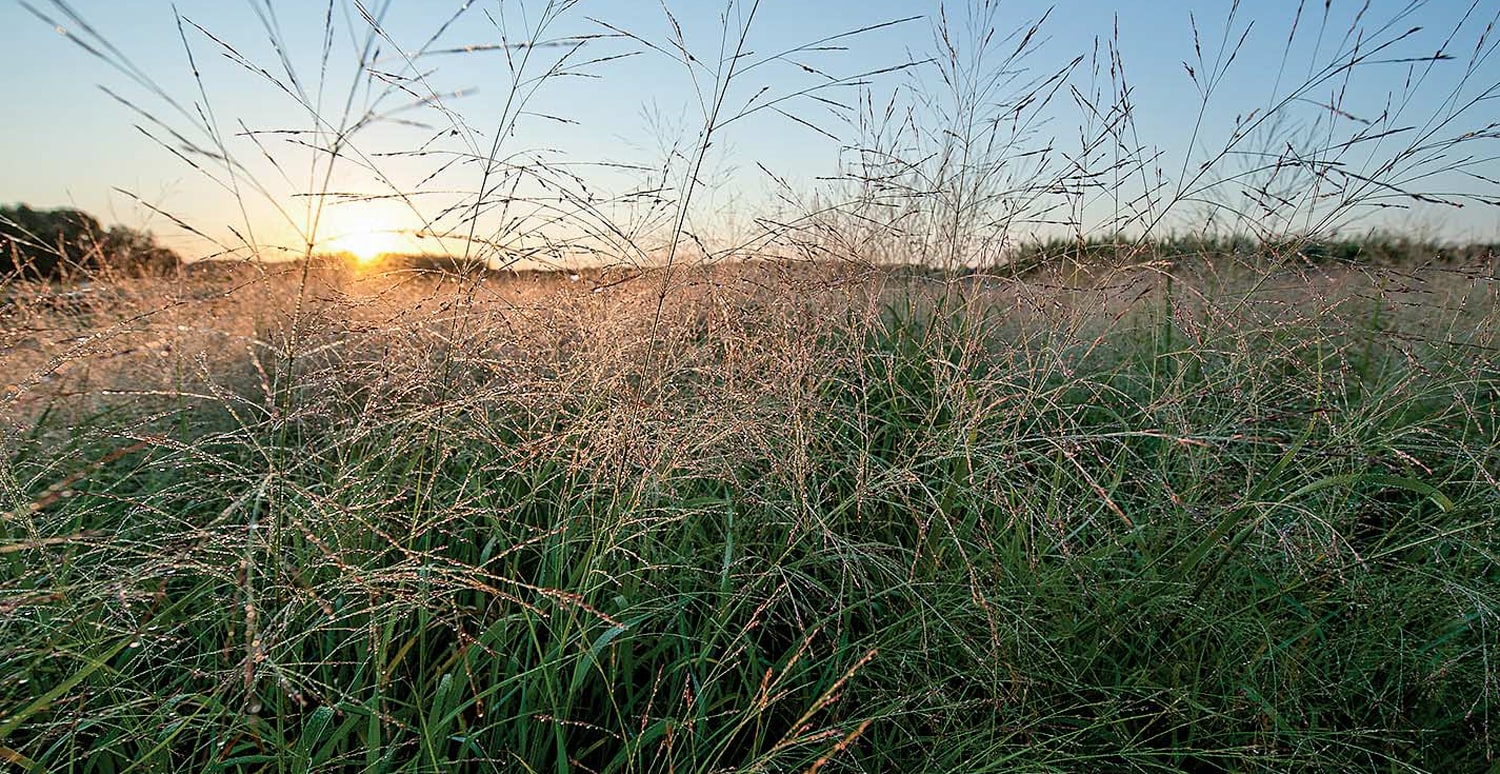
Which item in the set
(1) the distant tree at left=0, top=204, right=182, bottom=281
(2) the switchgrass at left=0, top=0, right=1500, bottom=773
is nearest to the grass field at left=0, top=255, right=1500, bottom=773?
(2) the switchgrass at left=0, top=0, right=1500, bottom=773

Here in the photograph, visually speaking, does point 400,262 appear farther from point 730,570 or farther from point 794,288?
point 730,570

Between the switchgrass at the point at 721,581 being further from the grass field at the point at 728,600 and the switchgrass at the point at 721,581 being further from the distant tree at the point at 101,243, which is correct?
the distant tree at the point at 101,243

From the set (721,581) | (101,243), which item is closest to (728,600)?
(721,581)

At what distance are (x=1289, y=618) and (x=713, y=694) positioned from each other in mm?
1110

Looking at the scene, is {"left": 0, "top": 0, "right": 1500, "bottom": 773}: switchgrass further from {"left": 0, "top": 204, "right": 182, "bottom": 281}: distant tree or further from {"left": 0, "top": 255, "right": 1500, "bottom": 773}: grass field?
{"left": 0, "top": 204, "right": 182, "bottom": 281}: distant tree

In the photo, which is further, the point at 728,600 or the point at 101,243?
the point at 101,243

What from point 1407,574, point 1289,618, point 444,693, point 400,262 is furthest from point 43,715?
point 1407,574

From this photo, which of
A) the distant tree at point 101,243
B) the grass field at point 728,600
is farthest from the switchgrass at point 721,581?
the distant tree at point 101,243

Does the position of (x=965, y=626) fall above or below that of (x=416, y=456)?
below

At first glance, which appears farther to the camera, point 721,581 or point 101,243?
point 101,243

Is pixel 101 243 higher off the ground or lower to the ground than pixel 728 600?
higher

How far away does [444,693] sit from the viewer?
123cm

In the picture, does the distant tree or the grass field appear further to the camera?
the distant tree

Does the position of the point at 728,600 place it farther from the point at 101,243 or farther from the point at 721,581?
the point at 101,243
